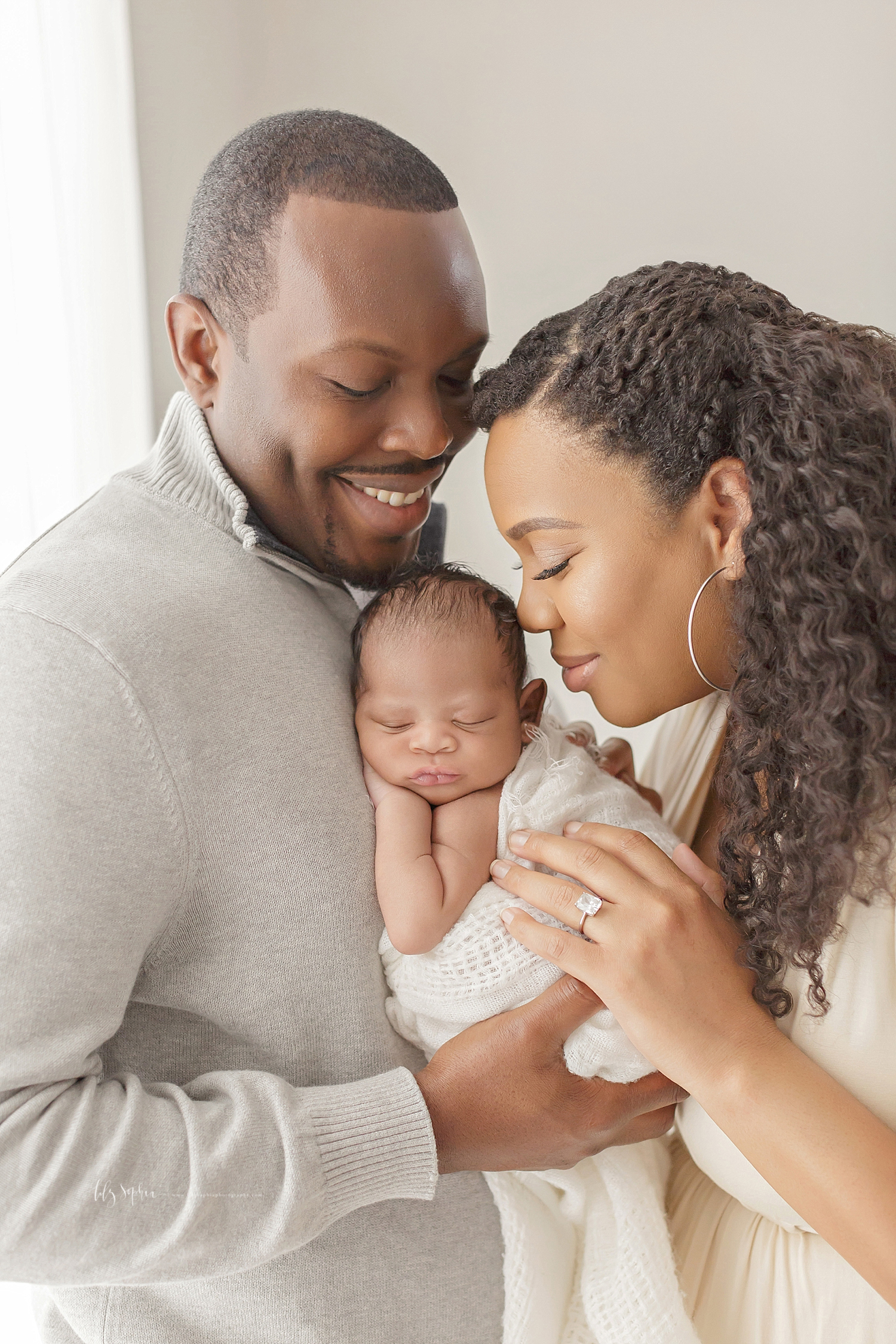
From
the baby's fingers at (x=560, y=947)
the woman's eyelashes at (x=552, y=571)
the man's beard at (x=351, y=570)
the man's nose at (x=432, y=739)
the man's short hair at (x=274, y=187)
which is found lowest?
the baby's fingers at (x=560, y=947)

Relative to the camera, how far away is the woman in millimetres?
1108

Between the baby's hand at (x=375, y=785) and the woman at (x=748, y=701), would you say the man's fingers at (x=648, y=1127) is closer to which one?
the woman at (x=748, y=701)

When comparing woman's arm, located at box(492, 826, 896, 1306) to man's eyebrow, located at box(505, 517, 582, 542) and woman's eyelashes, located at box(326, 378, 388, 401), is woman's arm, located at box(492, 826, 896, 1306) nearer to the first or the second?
man's eyebrow, located at box(505, 517, 582, 542)

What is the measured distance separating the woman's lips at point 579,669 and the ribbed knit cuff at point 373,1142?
571mm

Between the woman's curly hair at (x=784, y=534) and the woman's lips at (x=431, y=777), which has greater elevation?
the woman's curly hair at (x=784, y=534)

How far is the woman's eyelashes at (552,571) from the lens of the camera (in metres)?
1.30

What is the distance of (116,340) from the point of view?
7.27 ft

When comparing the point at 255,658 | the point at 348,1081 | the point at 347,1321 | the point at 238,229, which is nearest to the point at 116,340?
the point at 238,229

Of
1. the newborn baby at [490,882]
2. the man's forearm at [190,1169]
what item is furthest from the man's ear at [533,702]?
the man's forearm at [190,1169]

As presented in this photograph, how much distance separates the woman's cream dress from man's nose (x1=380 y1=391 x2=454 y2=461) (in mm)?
823

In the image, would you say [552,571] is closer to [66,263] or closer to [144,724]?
[144,724]

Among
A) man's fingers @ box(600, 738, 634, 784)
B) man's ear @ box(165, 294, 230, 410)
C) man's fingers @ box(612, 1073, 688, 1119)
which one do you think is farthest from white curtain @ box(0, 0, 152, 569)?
man's fingers @ box(612, 1073, 688, 1119)

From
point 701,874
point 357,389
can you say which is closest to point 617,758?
point 701,874

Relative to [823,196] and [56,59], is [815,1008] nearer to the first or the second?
[56,59]
